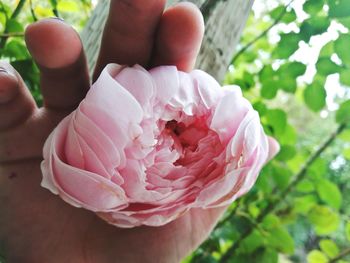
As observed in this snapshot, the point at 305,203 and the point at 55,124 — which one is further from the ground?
the point at 55,124

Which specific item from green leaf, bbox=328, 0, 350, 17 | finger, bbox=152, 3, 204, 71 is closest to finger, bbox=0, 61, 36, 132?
finger, bbox=152, 3, 204, 71

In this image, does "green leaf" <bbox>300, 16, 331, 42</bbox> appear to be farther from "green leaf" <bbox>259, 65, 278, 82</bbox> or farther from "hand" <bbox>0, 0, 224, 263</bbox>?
"hand" <bbox>0, 0, 224, 263</bbox>

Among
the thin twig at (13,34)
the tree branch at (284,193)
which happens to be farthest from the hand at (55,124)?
the tree branch at (284,193)

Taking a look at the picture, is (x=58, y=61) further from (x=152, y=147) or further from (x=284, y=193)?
(x=284, y=193)

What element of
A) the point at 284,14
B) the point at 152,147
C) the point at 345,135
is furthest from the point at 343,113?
the point at 152,147

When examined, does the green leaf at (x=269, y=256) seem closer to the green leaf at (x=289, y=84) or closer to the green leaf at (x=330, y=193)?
the green leaf at (x=330, y=193)

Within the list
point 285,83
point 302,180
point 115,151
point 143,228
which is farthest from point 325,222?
point 115,151
